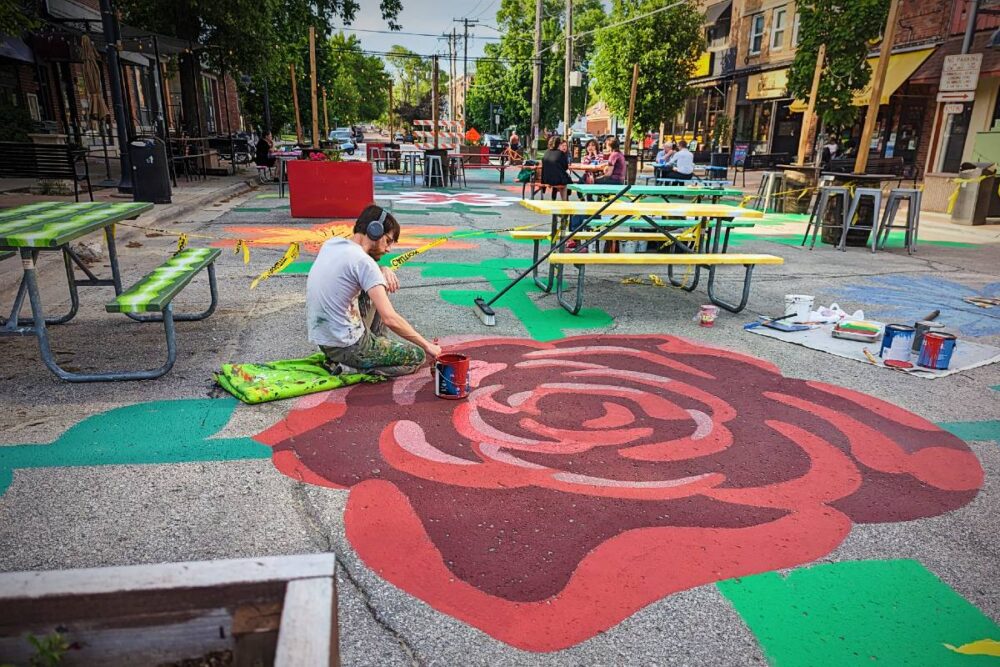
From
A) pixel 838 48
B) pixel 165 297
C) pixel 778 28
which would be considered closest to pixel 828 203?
pixel 838 48

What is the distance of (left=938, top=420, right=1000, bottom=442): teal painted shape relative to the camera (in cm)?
397

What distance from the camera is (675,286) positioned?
761 cm

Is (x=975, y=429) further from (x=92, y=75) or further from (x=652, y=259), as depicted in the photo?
(x=92, y=75)

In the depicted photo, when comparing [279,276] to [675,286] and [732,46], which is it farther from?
[732,46]

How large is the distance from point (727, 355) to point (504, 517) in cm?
307

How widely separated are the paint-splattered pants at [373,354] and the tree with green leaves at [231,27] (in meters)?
13.7

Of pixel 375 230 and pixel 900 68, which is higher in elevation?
pixel 900 68

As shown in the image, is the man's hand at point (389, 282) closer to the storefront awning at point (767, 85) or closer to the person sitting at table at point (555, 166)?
the person sitting at table at point (555, 166)

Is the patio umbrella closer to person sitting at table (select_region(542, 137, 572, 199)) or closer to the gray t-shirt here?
person sitting at table (select_region(542, 137, 572, 199))

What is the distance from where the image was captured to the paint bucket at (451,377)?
4.19 metres

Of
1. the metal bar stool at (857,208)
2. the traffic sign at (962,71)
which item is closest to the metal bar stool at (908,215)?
the metal bar stool at (857,208)

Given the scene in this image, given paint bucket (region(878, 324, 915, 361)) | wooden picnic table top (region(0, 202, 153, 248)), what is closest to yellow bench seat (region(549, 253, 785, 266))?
paint bucket (region(878, 324, 915, 361))

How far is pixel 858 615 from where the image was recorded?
2.43m

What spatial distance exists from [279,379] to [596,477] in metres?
2.27
